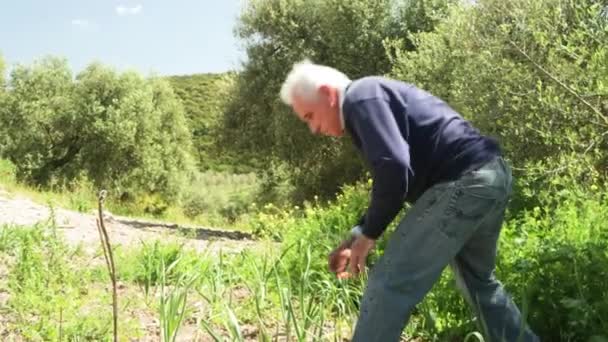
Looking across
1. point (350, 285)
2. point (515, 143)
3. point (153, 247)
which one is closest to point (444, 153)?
point (350, 285)

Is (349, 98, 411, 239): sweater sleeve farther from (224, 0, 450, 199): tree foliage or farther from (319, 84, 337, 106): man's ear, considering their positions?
(224, 0, 450, 199): tree foliage

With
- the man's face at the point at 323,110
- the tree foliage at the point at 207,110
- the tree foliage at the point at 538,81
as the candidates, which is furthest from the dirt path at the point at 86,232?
the tree foliage at the point at 207,110

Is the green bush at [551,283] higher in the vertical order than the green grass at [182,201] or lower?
higher

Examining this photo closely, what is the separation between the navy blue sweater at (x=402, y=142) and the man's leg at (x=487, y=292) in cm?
50

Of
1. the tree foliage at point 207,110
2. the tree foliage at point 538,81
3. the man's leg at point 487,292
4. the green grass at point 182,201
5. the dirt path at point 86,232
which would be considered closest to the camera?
the man's leg at point 487,292

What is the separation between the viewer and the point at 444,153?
2867 millimetres

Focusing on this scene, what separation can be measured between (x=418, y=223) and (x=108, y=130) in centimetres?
3002

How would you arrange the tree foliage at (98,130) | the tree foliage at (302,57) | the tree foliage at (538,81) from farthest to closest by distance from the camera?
the tree foliage at (98,130), the tree foliage at (302,57), the tree foliage at (538,81)

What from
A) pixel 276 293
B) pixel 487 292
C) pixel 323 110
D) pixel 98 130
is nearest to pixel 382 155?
pixel 323 110

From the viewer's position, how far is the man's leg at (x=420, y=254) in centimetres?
279

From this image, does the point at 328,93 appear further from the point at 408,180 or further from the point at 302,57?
the point at 302,57

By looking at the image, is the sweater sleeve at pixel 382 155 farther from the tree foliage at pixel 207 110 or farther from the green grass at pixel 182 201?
the tree foliage at pixel 207 110

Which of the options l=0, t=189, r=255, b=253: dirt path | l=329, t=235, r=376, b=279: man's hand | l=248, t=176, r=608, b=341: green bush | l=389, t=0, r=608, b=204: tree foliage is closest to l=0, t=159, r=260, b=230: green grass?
l=0, t=189, r=255, b=253: dirt path

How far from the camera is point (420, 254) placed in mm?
2803
